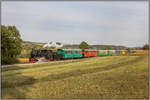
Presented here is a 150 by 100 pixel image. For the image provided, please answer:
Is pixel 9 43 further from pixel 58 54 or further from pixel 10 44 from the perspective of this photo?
pixel 58 54

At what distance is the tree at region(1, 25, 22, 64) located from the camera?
3347 centimetres

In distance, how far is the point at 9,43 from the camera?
117ft

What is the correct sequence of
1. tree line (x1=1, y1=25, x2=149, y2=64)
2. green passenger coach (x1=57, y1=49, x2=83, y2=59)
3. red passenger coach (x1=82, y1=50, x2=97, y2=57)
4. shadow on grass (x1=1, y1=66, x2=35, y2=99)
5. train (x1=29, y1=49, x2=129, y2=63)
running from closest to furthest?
shadow on grass (x1=1, y1=66, x2=35, y2=99) → tree line (x1=1, y1=25, x2=149, y2=64) → train (x1=29, y1=49, x2=129, y2=63) → green passenger coach (x1=57, y1=49, x2=83, y2=59) → red passenger coach (x1=82, y1=50, x2=97, y2=57)

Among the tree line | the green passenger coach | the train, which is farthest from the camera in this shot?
the green passenger coach

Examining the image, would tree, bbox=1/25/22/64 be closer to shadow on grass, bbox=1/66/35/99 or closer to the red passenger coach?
the red passenger coach

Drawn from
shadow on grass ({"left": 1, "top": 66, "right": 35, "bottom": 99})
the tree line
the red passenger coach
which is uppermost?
the tree line

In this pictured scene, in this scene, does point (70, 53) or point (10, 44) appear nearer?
point (10, 44)

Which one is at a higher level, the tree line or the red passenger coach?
the tree line

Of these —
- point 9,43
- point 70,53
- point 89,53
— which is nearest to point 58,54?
point 70,53

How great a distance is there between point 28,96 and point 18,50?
29.7 m

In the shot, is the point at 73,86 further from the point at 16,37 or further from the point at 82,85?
the point at 16,37

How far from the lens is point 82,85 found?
12.2 m

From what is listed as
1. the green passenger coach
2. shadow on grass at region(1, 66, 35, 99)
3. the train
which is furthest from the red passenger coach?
shadow on grass at region(1, 66, 35, 99)

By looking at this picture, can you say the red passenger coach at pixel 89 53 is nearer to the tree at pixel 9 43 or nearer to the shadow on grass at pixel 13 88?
the tree at pixel 9 43
